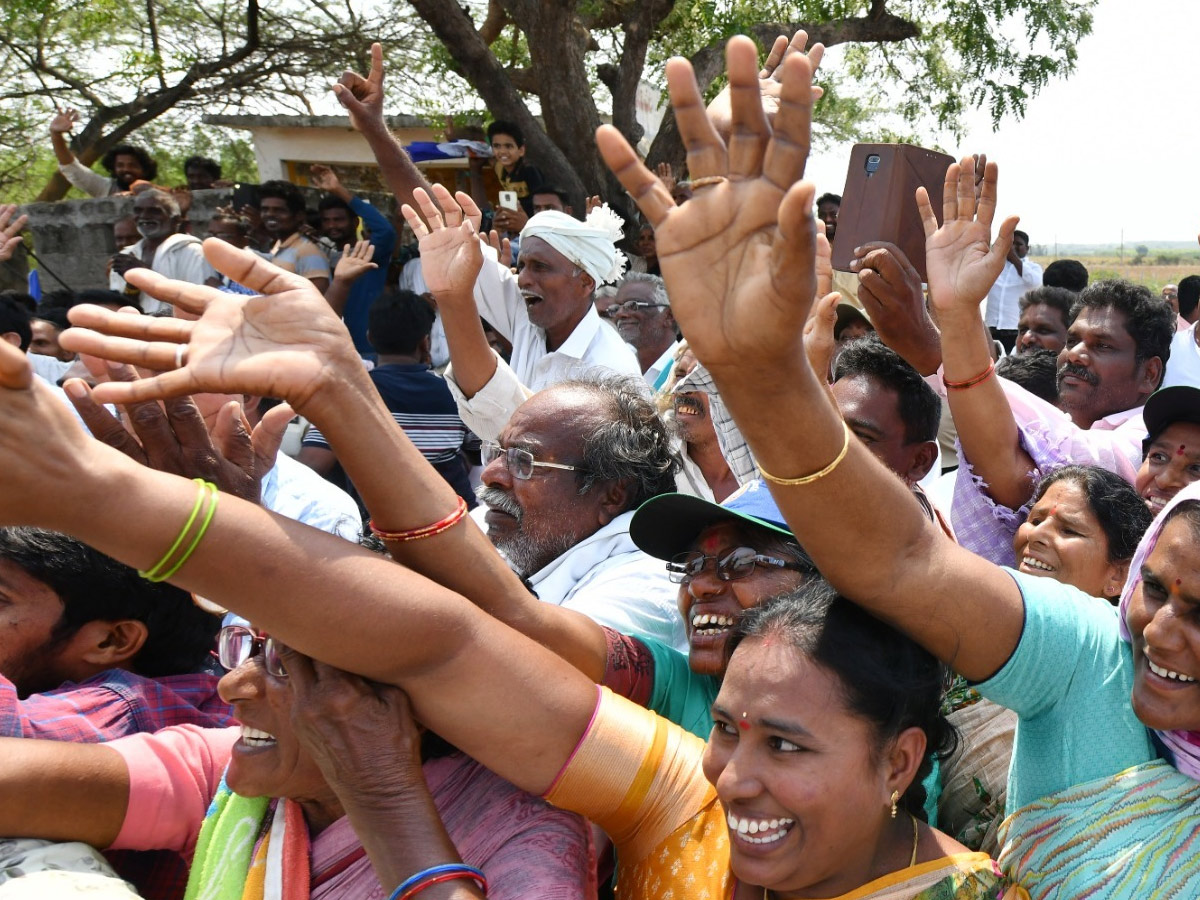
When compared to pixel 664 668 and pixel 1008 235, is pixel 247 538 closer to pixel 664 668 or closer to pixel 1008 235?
pixel 664 668

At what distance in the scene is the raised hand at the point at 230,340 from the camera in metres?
1.53

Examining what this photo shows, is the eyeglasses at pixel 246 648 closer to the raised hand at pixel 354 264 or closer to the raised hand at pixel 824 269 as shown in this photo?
the raised hand at pixel 824 269

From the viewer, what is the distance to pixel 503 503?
10.2ft

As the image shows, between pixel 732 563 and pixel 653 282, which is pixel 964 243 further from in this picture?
pixel 653 282

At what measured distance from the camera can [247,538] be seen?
1510 mm

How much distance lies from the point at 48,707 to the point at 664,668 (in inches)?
46.2

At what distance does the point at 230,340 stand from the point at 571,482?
154cm

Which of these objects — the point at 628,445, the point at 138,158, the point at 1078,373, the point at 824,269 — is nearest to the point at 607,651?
the point at 628,445

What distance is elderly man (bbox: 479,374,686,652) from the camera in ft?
9.82

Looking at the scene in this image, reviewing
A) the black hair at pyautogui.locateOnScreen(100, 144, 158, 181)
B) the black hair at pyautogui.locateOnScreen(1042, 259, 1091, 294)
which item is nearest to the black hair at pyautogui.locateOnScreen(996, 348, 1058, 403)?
the black hair at pyautogui.locateOnScreen(1042, 259, 1091, 294)

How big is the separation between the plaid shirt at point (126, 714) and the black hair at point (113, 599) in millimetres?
78

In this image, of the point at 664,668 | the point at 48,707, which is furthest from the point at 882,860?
the point at 48,707

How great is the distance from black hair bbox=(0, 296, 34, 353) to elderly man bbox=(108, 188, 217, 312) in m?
1.58

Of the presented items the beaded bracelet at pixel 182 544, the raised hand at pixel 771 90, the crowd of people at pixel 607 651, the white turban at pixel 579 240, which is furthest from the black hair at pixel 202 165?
the beaded bracelet at pixel 182 544
